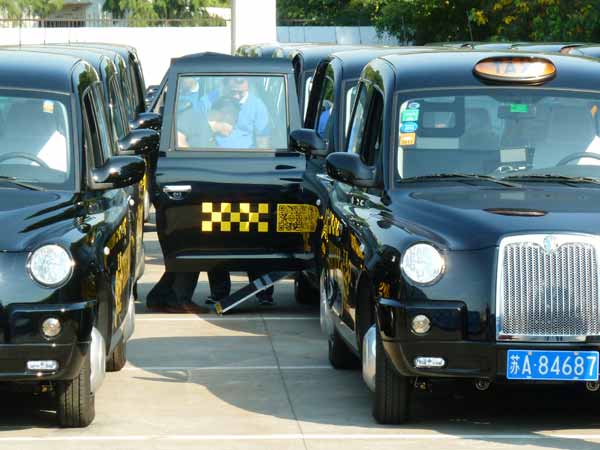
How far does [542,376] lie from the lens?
759 centimetres

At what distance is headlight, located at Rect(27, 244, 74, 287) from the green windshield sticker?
2807 mm

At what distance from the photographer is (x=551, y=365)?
7586 millimetres

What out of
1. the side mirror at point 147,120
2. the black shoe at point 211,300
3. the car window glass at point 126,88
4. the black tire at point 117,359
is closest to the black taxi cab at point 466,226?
the black tire at point 117,359

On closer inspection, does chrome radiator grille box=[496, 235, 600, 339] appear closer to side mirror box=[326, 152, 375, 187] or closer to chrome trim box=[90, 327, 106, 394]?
side mirror box=[326, 152, 375, 187]

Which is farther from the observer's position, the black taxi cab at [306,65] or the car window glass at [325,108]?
the black taxi cab at [306,65]

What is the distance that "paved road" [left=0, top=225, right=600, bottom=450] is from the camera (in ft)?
25.6

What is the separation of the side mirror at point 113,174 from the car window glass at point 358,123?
5.02ft

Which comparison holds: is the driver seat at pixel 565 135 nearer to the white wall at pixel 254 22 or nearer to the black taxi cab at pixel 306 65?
the black taxi cab at pixel 306 65

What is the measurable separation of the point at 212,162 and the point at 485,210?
4.31 m

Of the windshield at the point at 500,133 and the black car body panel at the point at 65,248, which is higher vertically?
the windshield at the point at 500,133

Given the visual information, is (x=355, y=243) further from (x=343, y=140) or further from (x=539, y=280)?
(x=343, y=140)

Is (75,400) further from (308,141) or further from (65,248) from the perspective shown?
(308,141)

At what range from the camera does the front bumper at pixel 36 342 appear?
24.8 ft

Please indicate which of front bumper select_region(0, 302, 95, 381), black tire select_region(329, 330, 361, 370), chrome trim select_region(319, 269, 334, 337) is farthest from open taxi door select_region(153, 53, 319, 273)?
front bumper select_region(0, 302, 95, 381)
